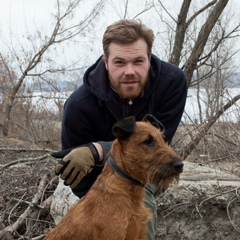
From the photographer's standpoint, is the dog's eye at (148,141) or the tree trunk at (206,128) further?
the tree trunk at (206,128)

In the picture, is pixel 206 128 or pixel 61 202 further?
pixel 206 128

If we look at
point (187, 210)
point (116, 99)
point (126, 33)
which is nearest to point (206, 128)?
point (187, 210)

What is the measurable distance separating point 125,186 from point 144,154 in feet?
1.00

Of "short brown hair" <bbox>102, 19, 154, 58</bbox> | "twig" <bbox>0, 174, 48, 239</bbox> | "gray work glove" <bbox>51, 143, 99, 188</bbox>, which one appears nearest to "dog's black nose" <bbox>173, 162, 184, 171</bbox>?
"gray work glove" <bbox>51, 143, 99, 188</bbox>

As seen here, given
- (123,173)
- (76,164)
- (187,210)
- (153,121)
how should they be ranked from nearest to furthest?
(123,173), (76,164), (153,121), (187,210)

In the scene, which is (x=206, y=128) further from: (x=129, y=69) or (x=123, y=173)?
(x=123, y=173)

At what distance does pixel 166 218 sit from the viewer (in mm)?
4879

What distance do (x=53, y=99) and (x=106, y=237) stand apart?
9998mm

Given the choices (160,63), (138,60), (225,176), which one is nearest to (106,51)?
(138,60)

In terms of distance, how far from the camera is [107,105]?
3.78 m

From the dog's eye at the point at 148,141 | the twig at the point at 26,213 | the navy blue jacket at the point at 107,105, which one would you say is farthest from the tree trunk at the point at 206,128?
the dog's eye at the point at 148,141

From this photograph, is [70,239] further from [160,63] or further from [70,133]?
[160,63]

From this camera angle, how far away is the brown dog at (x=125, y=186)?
9.60 feet

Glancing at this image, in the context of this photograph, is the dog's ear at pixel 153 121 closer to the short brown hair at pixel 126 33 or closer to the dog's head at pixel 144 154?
the dog's head at pixel 144 154
